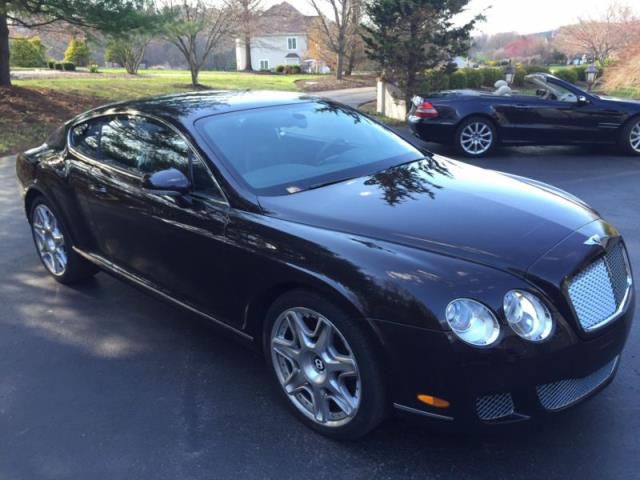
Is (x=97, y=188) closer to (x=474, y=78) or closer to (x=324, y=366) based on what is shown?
(x=324, y=366)

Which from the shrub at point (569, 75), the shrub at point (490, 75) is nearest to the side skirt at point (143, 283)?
the shrub at point (490, 75)

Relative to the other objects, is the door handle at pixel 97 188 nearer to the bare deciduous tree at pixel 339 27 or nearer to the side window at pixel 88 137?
the side window at pixel 88 137

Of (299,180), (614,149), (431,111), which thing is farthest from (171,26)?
(299,180)

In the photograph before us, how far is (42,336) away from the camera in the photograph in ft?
13.4

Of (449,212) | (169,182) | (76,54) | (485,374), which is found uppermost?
(76,54)

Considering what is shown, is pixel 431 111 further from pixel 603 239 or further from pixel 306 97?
pixel 603 239

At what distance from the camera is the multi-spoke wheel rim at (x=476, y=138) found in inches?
398

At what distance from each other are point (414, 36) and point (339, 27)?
2346 centimetres

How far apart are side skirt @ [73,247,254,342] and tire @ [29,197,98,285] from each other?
0.14m

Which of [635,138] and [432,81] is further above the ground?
[432,81]

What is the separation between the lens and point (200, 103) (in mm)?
3979

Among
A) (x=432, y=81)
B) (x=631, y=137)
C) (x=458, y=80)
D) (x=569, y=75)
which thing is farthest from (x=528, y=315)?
→ (x=569, y=75)

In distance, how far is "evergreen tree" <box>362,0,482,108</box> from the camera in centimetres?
1411

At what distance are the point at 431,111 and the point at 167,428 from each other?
324 inches
